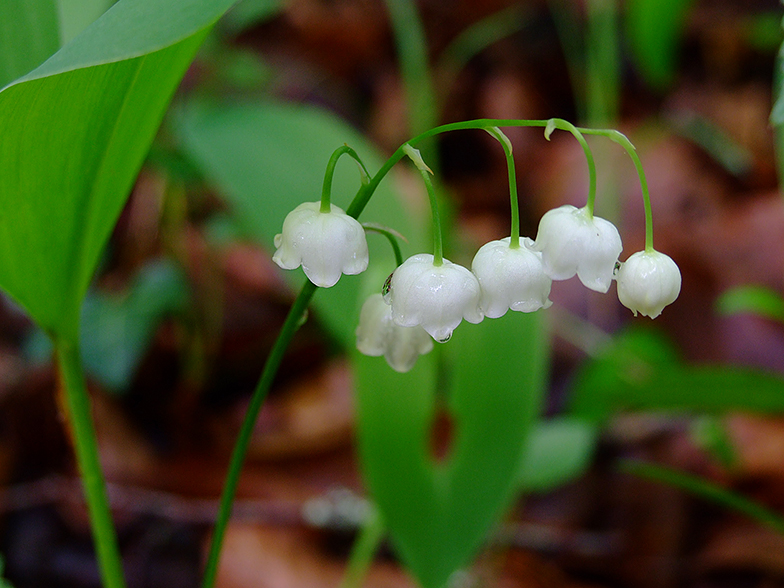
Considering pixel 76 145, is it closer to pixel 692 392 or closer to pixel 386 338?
pixel 386 338

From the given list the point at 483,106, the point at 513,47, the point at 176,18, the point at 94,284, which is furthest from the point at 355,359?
the point at 513,47

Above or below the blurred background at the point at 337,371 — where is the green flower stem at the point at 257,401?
below

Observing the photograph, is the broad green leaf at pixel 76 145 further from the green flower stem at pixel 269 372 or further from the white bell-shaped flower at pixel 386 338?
the white bell-shaped flower at pixel 386 338

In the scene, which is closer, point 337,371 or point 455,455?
point 455,455

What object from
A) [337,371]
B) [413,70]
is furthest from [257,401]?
[413,70]

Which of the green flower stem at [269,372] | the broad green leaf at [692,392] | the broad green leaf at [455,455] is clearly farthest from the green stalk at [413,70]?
the green flower stem at [269,372]

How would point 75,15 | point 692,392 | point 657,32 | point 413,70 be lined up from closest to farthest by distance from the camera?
point 75,15 < point 692,392 < point 657,32 < point 413,70
